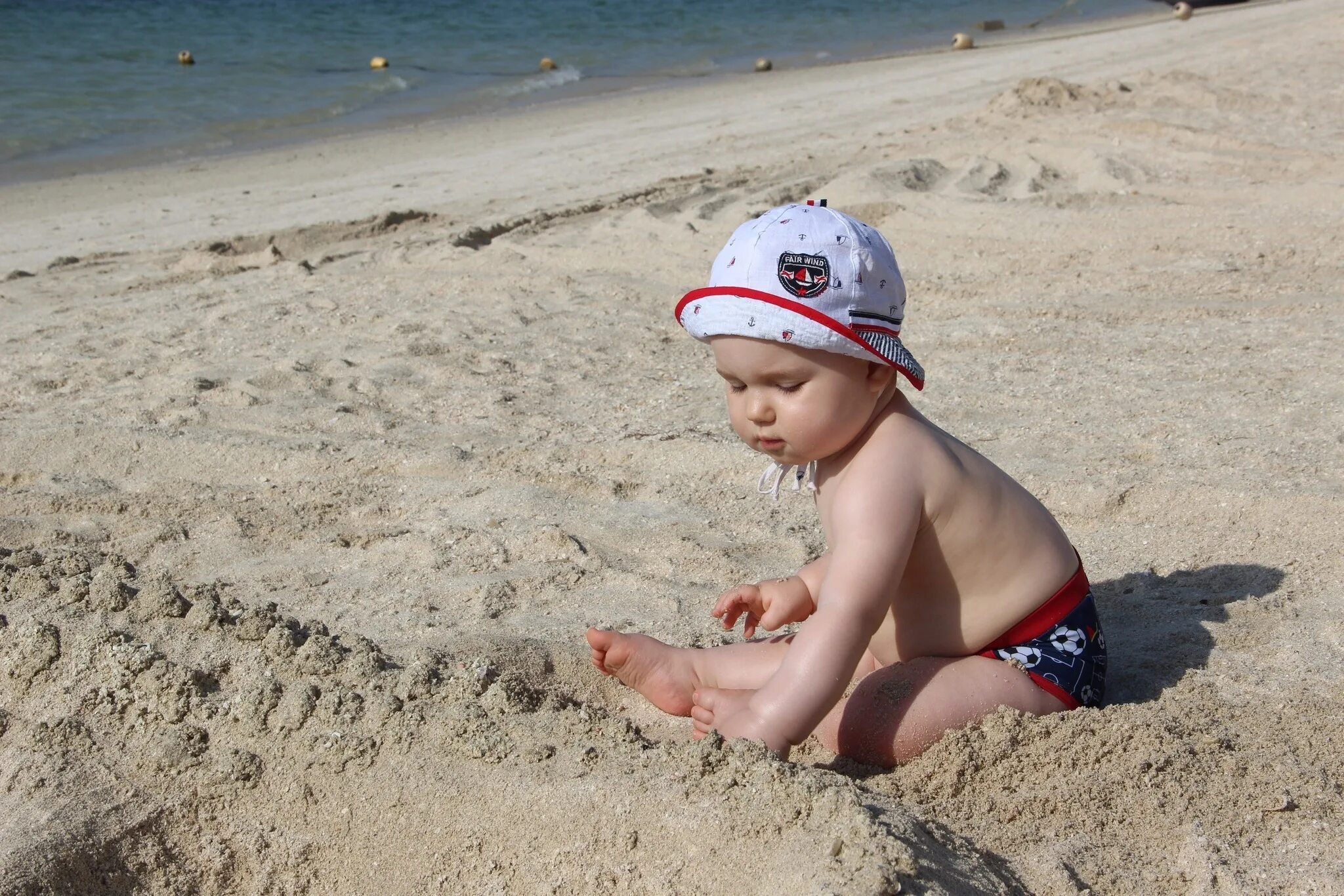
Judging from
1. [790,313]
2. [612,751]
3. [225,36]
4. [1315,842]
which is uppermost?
[225,36]

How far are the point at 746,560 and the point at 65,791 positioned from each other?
1560 millimetres

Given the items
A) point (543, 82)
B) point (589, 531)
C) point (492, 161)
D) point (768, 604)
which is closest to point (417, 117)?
point (543, 82)

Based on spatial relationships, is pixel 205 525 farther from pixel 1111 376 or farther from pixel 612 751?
pixel 1111 376

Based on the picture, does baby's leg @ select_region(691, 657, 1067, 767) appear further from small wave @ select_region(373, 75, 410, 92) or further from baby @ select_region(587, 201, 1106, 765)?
small wave @ select_region(373, 75, 410, 92)

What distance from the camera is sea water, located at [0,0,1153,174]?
11406mm

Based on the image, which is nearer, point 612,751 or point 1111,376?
point 612,751

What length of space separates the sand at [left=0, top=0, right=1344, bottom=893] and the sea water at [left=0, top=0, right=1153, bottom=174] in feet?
16.3

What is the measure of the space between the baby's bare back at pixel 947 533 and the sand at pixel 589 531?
0.71ft

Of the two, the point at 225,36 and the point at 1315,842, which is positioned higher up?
the point at 225,36

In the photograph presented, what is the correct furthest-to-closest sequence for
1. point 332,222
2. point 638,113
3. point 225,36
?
point 225,36 → point 638,113 → point 332,222

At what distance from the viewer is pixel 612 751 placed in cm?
203

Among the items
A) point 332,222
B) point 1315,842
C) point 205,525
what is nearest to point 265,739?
point 205,525

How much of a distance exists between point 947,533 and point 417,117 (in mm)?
11230

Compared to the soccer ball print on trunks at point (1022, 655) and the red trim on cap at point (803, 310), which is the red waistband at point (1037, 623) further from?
the red trim on cap at point (803, 310)
